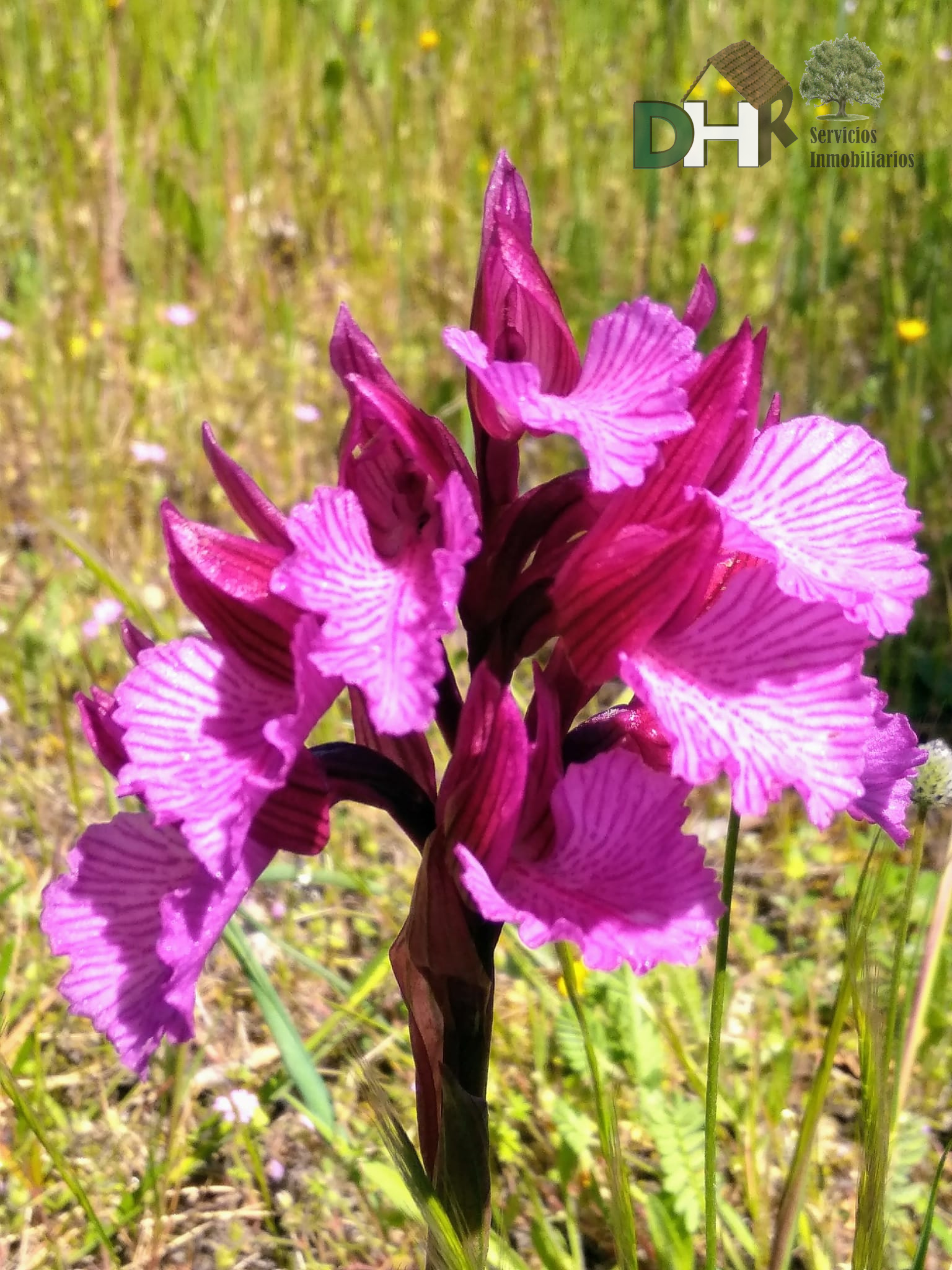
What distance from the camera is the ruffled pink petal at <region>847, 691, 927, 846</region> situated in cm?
78

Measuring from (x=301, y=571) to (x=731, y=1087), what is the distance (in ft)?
3.99

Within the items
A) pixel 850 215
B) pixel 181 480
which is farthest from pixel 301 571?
pixel 850 215

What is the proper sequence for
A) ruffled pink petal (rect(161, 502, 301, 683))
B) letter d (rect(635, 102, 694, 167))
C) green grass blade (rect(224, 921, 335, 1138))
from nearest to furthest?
ruffled pink petal (rect(161, 502, 301, 683))
green grass blade (rect(224, 921, 335, 1138))
letter d (rect(635, 102, 694, 167))

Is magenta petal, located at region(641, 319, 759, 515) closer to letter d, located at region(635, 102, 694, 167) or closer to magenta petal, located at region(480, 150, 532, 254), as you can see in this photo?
magenta petal, located at region(480, 150, 532, 254)

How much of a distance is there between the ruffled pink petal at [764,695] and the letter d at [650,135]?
1639 millimetres

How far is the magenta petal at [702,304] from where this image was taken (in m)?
0.75

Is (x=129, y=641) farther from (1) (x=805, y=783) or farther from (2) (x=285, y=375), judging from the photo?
(2) (x=285, y=375)

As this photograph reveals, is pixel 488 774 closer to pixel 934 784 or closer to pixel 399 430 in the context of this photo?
pixel 399 430

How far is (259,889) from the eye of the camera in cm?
191

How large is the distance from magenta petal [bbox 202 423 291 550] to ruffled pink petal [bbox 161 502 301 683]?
3 centimetres

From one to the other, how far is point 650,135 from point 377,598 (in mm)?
1718

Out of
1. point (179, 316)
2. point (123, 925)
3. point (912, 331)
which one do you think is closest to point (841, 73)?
point (912, 331)

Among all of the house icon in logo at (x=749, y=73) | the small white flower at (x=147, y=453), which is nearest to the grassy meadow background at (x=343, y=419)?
the small white flower at (x=147, y=453)

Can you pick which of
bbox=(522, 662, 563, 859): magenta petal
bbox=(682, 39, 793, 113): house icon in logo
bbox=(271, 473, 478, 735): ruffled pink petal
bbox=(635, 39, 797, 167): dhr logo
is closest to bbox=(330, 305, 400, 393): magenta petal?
bbox=(271, 473, 478, 735): ruffled pink petal
